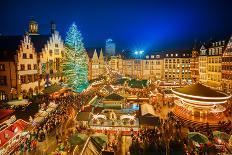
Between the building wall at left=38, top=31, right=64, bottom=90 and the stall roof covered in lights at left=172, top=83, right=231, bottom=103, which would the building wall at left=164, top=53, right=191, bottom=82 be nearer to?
the building wall at left=38, top=31, right=64, bottom=90

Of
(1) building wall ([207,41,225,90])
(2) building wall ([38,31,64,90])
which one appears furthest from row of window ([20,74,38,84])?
(1) building wall ([207,41,225,90])

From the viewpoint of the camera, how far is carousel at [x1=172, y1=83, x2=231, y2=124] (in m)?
31.1

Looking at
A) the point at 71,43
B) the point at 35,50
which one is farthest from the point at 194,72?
the point at 35,50

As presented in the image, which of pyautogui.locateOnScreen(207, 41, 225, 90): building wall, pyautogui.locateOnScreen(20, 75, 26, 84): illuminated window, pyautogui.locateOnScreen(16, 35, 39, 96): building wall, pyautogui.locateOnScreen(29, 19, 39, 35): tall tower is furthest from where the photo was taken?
pyautogui.locateOnScreen(207, 41, 225, 90): building wall

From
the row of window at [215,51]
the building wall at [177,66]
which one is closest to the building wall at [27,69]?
the row of window at [215,51]

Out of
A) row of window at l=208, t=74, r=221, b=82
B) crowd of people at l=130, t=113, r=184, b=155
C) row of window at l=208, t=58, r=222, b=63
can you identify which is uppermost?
row of window at l=208, t=58, r=222, b=63

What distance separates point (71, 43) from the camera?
160ft

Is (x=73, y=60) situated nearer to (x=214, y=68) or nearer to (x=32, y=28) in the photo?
(x=32, y=28)

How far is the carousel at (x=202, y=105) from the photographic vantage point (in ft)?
102

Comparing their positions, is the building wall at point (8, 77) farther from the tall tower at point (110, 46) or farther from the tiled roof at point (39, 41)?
the tall tower at point (110, 46)

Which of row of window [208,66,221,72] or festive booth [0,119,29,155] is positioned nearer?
festive booth [0,119,29,155]

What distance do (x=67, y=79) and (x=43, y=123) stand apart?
21.0 meters

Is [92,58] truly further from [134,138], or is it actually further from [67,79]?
[134,138]

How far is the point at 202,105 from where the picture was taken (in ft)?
104
